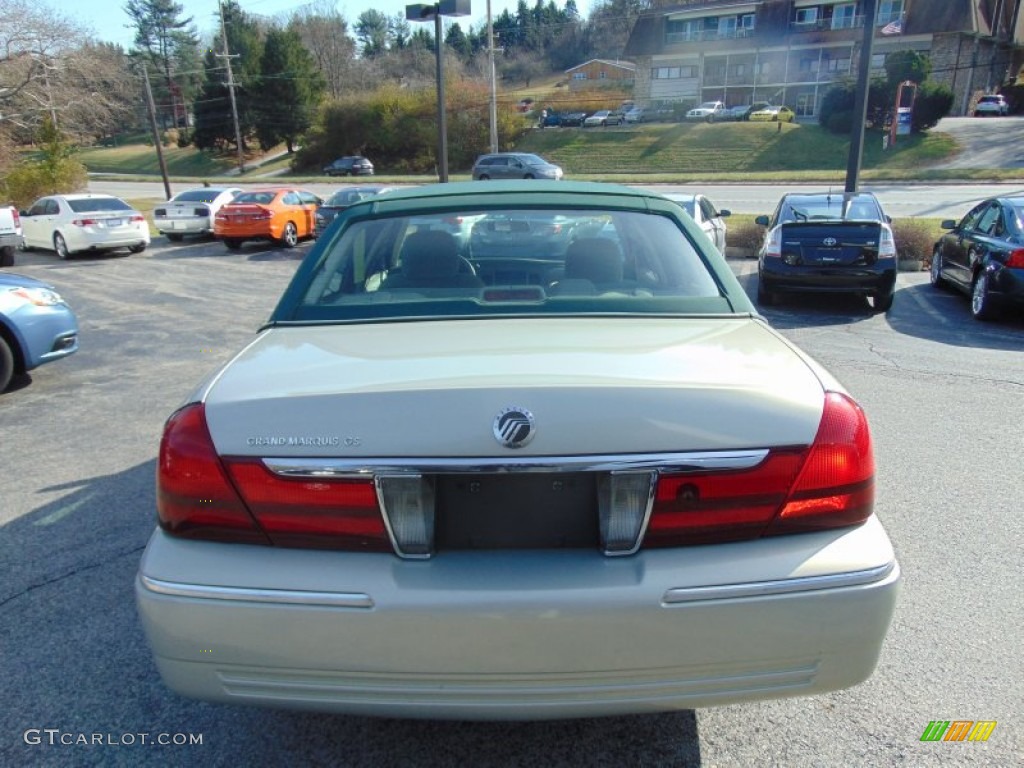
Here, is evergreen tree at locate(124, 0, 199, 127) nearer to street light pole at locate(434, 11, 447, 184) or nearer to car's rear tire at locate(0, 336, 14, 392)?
street light pole at locate(434, 11, 447, 184)

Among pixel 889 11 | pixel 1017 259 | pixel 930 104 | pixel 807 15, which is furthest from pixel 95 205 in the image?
pixel 807 15

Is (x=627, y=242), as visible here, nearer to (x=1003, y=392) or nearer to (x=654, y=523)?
(x=654, y=523)

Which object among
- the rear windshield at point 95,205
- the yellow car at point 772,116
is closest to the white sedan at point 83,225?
the rear windshield at point 95,205

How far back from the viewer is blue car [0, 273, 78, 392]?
6531 mm

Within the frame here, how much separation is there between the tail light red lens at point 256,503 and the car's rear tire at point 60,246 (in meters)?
19.3

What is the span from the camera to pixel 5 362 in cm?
657

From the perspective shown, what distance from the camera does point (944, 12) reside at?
181 ft

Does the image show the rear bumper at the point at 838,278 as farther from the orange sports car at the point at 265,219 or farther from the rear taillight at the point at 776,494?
the orange sports car at the point at 265,219

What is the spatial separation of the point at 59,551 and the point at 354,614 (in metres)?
2.69

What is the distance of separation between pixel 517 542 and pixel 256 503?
2.23ft

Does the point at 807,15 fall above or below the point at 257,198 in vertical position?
above

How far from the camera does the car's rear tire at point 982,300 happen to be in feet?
30.1

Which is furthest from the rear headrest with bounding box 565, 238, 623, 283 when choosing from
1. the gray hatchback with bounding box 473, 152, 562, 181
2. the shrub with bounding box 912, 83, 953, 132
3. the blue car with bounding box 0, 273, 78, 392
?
the shrub with bounding box 912, 83, 953, 132

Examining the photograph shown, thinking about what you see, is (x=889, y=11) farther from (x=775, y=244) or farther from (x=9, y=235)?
(x=9, y=235)
